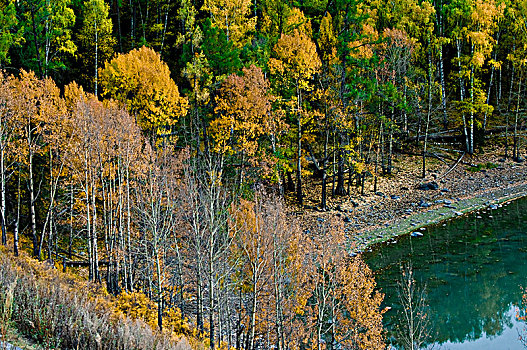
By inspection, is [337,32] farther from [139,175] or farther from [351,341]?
[351,341]

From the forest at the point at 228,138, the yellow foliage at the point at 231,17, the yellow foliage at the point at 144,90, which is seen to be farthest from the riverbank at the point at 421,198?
the yellow foliage at the point at 231,17

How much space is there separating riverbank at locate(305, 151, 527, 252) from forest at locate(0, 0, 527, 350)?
1327 millimetres

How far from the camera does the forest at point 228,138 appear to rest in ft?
63.1

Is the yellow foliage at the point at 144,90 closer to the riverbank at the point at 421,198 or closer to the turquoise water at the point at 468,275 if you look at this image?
the riverbank at the point at 421,198

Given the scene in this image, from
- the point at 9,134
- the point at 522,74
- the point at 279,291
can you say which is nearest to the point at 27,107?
the point at 9,134

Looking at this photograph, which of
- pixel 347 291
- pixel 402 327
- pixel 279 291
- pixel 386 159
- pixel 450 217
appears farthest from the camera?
pixel 386 159

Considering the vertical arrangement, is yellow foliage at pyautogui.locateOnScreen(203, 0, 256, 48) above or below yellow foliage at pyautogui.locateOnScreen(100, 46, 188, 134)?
above

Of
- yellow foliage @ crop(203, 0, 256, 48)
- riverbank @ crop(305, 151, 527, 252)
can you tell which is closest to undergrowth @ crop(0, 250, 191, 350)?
riverbank @ crop(305, 151, 527, 252)

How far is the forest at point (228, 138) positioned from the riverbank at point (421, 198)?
1.33m

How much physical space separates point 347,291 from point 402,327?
353cm

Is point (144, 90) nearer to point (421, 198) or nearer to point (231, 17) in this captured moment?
point (231, 17)

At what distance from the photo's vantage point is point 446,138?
4650 centimetres

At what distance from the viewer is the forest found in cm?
1922

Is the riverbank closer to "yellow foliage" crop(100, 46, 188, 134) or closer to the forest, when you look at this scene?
the forest
